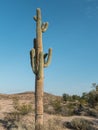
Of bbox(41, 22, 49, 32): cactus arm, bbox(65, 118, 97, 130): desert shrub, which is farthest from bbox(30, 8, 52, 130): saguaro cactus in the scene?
bbox(65, 118, 97, 130): desert shrub

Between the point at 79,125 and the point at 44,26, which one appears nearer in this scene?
the point at 79,125

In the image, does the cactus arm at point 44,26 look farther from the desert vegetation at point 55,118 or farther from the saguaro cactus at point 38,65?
the desert vegetation at point 55,118

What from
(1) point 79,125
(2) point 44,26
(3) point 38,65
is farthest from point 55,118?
(2) point 44,26

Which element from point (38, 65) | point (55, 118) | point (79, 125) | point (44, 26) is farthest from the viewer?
point (55, 118)

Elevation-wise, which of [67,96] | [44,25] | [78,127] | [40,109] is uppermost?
[44,25]

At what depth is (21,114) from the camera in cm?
1468

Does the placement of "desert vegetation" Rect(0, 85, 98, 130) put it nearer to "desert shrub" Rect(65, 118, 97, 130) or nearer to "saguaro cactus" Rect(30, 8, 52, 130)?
"desert shrub" Rect(65, 118, 97, 130)

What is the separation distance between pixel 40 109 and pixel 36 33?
3584mm

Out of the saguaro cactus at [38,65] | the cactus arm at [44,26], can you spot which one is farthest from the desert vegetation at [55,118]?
the cactus arm at [44,26]

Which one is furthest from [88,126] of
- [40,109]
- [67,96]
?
[67,96]

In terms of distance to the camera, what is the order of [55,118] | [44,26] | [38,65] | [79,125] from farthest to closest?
[55,118] → [44,26] → [79,125] → [38,65]

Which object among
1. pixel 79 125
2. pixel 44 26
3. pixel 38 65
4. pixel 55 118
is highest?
pixel 44 26

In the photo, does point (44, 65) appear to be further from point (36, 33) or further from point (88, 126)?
point (88, 126)

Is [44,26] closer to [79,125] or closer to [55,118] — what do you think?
[55,118]
